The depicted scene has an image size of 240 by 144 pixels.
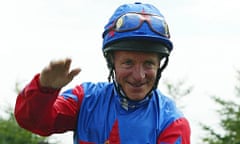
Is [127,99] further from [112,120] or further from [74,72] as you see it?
[74,72]

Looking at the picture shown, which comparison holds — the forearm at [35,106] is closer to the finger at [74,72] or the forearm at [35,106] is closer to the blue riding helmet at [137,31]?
the finger at [74,72]

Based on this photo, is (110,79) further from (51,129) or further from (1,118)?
(1,118)

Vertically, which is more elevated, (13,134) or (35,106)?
(35,106)

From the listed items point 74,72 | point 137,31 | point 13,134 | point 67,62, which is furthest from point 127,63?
point 13,134

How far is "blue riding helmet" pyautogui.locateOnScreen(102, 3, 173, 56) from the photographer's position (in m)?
4.81

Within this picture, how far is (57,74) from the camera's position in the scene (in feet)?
14.0

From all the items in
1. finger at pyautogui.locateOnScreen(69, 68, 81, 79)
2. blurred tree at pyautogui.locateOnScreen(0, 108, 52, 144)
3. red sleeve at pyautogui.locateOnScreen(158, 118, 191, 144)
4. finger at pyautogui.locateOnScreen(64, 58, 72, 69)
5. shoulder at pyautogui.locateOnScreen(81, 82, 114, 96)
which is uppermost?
finger at pyautogui.locateOnScreen(64, 58, 72, 69)

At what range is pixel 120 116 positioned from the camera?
16.3 ft

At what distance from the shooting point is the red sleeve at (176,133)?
16.1 feet

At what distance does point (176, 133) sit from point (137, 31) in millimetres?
749

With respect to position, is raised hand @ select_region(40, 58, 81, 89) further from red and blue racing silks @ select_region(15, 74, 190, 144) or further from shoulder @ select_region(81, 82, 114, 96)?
shoulder @ select_region(81, 82, 114, 96)

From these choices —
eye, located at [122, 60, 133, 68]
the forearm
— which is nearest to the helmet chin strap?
eye, located at [122, 60, 133, 68]

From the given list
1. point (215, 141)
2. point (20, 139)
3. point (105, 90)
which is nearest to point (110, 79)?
point (105, 90)

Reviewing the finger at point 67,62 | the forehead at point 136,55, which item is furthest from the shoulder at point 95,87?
the finger at point 67,62
